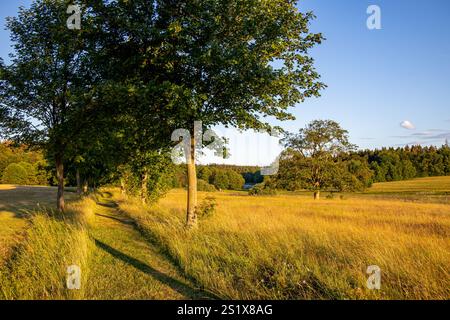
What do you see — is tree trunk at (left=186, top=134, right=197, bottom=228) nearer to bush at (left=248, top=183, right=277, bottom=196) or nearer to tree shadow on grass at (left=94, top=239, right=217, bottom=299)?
tree shadow on grass at (left=94, top=239, right=217, bottom=299)

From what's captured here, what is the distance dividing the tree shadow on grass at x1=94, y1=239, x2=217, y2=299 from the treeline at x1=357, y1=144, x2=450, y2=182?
110863 mm

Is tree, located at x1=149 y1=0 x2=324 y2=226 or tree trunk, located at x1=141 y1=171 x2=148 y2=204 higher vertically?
tree, located at x1=149 y1=0 x2=324 y2=226

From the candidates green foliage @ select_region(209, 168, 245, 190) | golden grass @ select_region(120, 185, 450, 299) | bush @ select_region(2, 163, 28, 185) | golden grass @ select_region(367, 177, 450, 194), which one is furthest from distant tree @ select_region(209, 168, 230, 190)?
golden grass @ select_region(120, 185, 450, 299)

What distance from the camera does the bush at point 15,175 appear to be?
87.3 meters

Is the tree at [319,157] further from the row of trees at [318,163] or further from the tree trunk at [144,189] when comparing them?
the tree trunk at [144,189]

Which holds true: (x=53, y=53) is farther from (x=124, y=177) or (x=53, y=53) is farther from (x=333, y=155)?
(x=333, y=155)

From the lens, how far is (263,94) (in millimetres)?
11039

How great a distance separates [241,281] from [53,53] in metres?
18.8

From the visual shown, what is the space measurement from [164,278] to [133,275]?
0.78 metres

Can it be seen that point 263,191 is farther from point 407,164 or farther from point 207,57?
→ point 407,164

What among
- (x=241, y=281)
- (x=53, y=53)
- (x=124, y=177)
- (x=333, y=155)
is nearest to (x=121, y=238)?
(x=241, y=281)

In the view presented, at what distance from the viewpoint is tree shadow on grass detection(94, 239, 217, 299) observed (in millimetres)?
6520

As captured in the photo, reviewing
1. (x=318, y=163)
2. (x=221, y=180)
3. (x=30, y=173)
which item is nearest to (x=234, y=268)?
(x=318, y=163)

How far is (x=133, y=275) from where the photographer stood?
25.1 feet
